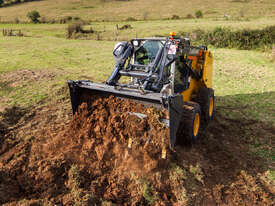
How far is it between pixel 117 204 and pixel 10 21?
47.7 meters

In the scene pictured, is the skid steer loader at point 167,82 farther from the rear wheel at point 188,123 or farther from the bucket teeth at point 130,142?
the bucket teeth at point 130,142

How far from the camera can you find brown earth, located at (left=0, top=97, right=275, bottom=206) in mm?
3736

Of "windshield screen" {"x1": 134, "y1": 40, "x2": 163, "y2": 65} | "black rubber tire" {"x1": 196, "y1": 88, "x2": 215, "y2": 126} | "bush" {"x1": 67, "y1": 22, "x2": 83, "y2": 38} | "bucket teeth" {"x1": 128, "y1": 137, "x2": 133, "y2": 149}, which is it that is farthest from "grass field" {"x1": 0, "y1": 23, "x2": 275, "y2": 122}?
"bush" {"x1": 67, "y1": 22, "x2": 83, "y2": 38}

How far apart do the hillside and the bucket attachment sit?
3875 cm

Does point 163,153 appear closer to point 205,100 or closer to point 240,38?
point 205,100

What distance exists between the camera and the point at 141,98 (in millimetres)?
4359

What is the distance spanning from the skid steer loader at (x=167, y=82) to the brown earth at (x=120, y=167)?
0.82ft

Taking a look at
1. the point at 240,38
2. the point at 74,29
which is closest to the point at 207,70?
the point at 240,38

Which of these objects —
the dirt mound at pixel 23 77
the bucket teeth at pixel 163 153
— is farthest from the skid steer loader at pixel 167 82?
the dirt mound at pixel 23 77

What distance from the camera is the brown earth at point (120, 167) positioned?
147 inches

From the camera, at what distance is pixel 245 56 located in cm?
1633

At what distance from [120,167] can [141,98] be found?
4.33 feet

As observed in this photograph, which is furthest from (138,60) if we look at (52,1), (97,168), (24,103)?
(52,1)

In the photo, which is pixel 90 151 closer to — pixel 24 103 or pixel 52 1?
pixel 24 103
